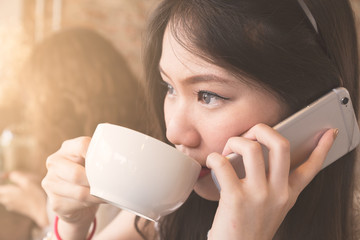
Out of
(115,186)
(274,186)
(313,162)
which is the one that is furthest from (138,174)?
(313,162)

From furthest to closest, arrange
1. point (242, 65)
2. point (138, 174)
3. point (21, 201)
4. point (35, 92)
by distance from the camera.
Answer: point (35, 92) → point (21, 201) → point (242, 65) → point (138, 174)

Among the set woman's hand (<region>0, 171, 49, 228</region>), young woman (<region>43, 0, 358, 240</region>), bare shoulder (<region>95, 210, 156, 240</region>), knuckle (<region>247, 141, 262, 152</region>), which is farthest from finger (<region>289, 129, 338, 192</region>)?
woman's hand (<region>0, 171, 49, 228</region>)

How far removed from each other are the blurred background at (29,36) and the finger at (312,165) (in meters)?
0.44

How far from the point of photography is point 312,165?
0.69m

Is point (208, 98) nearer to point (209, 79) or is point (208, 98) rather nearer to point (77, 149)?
point (209, 79)

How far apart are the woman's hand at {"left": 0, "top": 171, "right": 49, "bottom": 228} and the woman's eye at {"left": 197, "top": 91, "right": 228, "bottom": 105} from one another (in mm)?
785

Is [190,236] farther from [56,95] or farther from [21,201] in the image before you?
[56,95]

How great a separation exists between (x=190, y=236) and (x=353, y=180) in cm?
47

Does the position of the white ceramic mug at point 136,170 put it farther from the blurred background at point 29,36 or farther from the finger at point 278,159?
the blurred background at point 29,36

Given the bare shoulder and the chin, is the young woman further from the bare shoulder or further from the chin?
the bare shoulder

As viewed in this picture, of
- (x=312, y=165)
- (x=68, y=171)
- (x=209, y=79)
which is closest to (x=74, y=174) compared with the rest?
(x=68, y=171)

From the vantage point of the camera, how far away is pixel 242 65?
69cm

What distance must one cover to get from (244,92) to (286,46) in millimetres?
118

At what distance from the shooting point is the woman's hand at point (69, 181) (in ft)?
2.39
